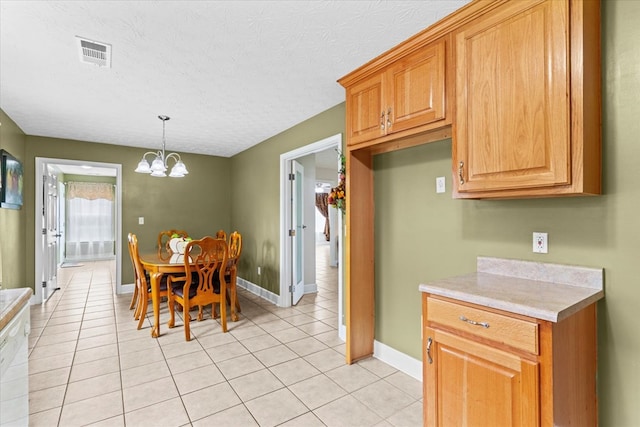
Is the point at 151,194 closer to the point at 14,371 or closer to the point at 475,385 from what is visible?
the point at 14,371

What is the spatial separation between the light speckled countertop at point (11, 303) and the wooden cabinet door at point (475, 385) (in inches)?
70.5

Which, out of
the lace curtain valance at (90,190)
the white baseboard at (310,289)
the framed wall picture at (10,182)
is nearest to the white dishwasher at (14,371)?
the framed wall picture at (10,182)

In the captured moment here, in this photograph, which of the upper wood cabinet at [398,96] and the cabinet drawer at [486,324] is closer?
the cabinet drawer at [486,324]

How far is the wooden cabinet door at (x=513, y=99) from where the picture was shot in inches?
56.0

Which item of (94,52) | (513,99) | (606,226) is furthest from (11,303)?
(606,226)

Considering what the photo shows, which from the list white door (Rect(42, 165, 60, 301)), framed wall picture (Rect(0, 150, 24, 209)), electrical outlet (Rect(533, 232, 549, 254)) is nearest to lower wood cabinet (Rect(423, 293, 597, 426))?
electrical outlet (Rect(533, 232, 549, 254))

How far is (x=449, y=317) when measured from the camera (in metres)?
1.56

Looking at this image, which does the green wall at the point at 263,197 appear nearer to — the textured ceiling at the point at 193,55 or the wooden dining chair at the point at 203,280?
the textured ceiling at the point at 193,55

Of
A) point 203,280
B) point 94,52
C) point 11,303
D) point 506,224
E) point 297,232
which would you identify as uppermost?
point 94,52

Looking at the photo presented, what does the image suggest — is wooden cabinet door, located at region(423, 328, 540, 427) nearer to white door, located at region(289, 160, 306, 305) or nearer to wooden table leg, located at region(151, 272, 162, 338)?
wooden table leg, located at region(151, 272, 162, 338)

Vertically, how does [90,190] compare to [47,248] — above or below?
above

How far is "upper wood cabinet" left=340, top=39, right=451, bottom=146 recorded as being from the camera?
194 cm

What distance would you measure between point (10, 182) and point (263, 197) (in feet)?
9.33

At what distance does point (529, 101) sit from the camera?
1509 millimetres
